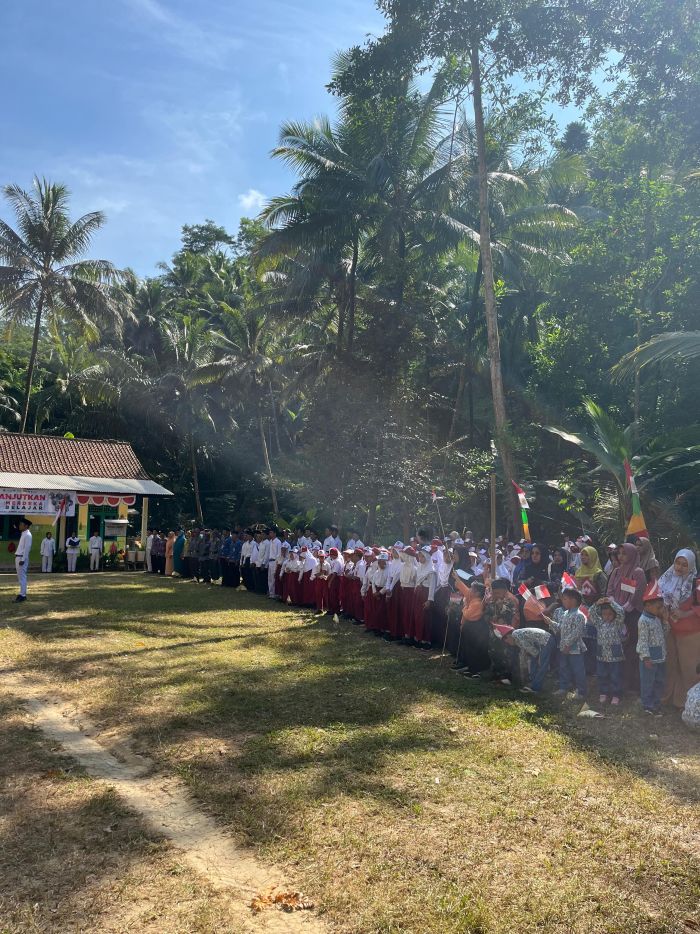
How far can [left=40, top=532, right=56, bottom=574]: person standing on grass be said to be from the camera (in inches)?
1057

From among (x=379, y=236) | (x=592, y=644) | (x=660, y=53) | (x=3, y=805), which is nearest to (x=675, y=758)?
(x=592, y=644)

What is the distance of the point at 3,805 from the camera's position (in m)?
5.43

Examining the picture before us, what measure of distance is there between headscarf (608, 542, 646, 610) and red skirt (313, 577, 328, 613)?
24.2 ft

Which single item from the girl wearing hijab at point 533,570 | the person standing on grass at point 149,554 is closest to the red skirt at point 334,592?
the girl wearing hijab at point 533,570

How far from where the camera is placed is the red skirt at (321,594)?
53.1 feet

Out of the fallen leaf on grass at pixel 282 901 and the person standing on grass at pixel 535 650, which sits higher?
the person standing on grass at pixel 535 650

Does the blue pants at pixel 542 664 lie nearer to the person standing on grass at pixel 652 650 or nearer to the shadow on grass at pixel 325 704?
the shadow on grass at pixel 325 704

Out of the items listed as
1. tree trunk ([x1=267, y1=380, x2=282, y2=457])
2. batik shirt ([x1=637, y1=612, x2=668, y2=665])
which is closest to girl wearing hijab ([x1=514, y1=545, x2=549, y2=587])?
batik shirt ([x1=637, y1=612, x2=668, y2=665])

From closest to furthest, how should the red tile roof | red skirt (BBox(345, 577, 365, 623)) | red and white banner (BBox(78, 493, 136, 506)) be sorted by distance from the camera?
1. red skirt (BBox(345, 577, 365, 623))
2. red and white banner (BBox(78, 493, 136, 506))
3. the red tile roof

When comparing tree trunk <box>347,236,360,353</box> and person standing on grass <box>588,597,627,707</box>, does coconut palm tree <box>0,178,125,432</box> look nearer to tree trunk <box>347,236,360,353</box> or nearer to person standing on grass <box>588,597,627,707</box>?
tree trunk <box>347,236,360,353</box>

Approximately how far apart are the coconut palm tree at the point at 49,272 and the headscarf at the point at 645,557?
83.3ft

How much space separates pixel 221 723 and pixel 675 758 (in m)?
4.01

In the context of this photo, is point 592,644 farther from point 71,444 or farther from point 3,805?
point 71,444

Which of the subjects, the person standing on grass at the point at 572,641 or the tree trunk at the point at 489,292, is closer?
the person standing on grass at the point at 572,641
